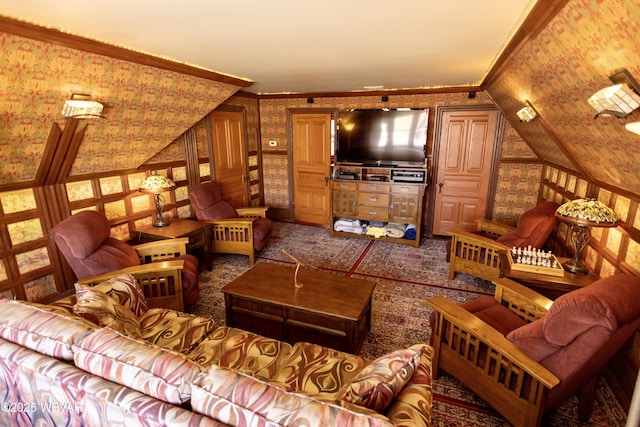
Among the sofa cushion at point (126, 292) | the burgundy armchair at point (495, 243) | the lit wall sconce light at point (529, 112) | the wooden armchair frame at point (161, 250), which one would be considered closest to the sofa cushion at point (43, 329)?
the sofa cushion at point (126, 292)

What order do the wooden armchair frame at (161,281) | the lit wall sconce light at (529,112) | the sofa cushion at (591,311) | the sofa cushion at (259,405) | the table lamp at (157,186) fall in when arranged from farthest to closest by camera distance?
the table lamp at (157,186), the lit wall sconce light at (529,112), the wooden armchair frame at (161,281), the sofa cushion at (591,311), the sofa cushion at (259,405)

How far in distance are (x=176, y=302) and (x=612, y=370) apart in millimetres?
3426

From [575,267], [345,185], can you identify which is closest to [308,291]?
[575,267]

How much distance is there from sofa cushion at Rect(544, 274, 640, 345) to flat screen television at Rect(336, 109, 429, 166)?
3.72m

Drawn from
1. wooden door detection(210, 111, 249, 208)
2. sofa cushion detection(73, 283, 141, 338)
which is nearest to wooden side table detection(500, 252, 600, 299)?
sofa cushion detection(73, 283, 141, 338)

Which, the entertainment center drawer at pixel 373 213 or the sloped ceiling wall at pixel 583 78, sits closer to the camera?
the sloped ceiling wall at pixel 583 78

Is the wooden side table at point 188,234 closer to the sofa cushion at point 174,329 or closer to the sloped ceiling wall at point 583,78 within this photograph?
the sofa cushion at point 174,329

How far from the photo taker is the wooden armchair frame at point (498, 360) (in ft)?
5.66

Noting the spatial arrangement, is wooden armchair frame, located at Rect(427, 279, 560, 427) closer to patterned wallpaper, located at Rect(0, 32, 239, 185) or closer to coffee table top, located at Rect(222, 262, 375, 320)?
coffee table top, located at Rect(222, 262, 375, 320)

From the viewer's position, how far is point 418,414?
126cm

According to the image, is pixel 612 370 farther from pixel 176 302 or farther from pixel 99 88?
pixel 99 88

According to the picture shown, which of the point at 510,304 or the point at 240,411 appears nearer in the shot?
the point at 240,411

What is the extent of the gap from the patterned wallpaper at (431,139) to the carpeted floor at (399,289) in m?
1.17

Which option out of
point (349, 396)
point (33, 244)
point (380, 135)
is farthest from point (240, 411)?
point (380, 135)
